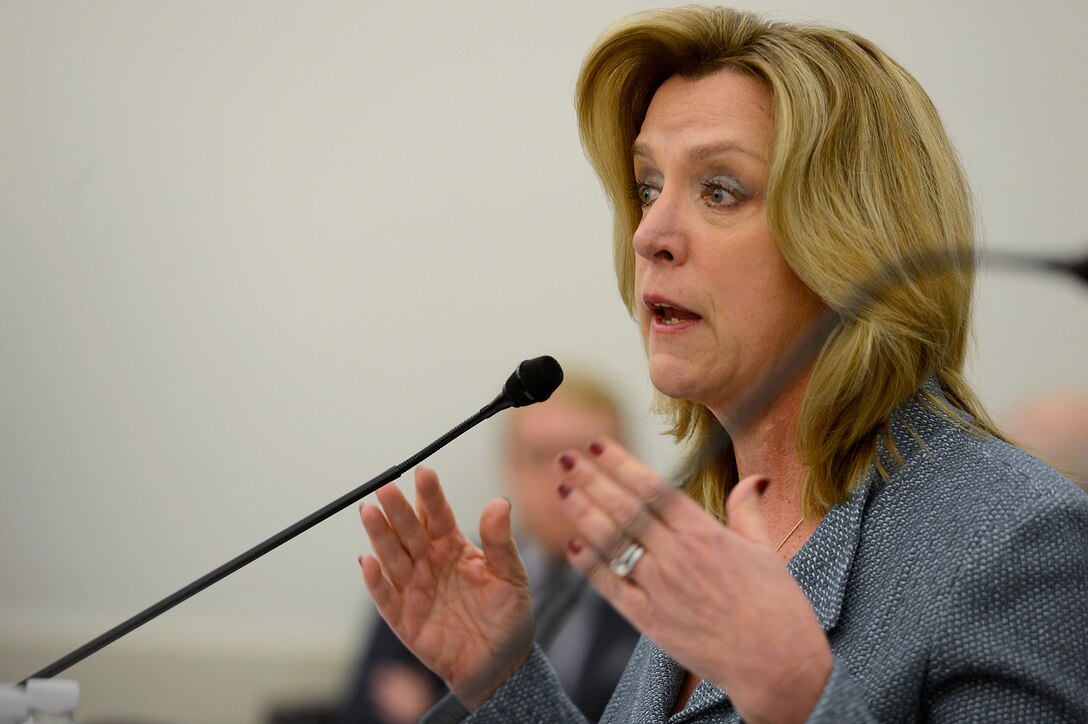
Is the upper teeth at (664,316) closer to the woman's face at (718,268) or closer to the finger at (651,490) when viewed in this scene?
the woman's face at (718,268)

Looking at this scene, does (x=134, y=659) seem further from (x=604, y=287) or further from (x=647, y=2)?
(x=647, y=2)

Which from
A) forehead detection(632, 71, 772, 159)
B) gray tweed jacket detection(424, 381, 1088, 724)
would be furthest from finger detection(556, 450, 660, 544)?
forehead detection(632, 71, 772, 159)

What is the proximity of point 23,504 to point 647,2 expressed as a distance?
5.89ft

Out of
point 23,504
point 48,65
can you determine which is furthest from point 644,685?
point 48,65

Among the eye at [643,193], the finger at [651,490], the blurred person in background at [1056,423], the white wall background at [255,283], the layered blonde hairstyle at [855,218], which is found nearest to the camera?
the finger at [651,490]

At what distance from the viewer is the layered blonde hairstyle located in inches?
37.0

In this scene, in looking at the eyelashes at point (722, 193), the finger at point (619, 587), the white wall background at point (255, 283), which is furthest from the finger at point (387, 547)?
the white wall background at point (255, 283)

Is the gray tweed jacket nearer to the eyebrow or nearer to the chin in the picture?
the chin

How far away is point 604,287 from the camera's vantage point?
7.95 feet

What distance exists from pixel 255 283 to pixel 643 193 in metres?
1.49

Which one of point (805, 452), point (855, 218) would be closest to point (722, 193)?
point (855, 218)

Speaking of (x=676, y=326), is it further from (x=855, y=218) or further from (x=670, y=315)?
(x=855, y=218)

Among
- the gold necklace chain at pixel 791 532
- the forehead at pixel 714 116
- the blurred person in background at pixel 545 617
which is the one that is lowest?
the blurred person in background at pixel 545 617

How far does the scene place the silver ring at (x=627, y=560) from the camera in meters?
0.63
